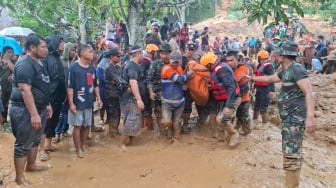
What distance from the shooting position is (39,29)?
2167 centimetres

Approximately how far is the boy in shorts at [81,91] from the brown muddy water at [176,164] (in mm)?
562

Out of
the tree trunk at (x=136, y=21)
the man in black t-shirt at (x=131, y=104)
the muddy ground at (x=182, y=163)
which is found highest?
the tree trunk at (x=136, y=21)

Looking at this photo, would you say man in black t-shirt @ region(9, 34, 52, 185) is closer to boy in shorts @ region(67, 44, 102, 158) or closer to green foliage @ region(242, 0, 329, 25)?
boy in shorts @ region(67, 44, 102, 158)

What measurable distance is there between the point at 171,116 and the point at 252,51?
19.6 metres

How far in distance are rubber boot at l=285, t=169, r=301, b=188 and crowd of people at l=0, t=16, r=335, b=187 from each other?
0.01 meters

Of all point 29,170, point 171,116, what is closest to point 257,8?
point 171,116

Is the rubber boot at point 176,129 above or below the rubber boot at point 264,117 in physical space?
above

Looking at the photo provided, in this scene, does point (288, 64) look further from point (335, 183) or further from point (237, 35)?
point (237, 35)

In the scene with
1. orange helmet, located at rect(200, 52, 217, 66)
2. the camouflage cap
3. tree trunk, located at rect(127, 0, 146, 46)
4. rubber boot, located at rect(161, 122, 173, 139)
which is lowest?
rubber boot, located at rect(161, 122, 173, 139)

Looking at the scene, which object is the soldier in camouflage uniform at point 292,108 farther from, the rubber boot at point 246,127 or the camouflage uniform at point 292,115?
the rubber boot at point 246,127

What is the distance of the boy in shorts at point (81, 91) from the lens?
5.82m

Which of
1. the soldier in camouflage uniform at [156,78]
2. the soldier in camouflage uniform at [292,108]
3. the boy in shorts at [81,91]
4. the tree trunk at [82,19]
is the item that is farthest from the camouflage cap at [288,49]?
the tree trunk at [82,19]

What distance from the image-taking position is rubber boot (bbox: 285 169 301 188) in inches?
196

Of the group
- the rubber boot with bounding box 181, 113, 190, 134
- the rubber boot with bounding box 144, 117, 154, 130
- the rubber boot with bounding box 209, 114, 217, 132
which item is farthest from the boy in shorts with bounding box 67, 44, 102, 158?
the rubber boot with bounding box 209, 114, 217, 132
